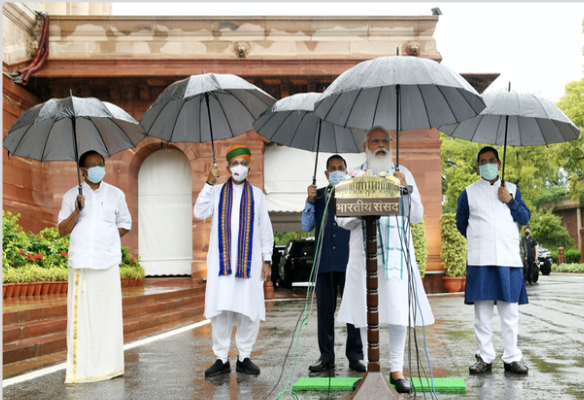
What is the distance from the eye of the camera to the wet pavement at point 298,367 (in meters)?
5.00

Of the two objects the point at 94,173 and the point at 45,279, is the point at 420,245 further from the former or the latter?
the point at 94,173

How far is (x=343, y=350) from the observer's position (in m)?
7.38

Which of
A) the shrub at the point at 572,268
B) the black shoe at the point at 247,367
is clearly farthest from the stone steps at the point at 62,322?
the shrub at the point at 572,268

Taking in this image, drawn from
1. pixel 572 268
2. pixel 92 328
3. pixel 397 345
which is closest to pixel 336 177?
pixel 397 345

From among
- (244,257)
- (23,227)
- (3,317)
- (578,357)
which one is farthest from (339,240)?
(23,227)

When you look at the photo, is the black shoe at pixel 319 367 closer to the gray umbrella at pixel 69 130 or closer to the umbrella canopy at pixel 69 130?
the gray umbrella at pixel 69 130

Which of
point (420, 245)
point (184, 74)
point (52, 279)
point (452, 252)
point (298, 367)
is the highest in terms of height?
point (184, 74)

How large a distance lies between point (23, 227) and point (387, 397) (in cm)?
1211

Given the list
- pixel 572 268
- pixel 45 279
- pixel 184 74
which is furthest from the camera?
pixel 572 268

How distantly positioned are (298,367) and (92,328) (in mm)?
2168

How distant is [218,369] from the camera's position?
5.78 meters

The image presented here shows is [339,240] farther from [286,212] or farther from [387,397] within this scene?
[286,212]

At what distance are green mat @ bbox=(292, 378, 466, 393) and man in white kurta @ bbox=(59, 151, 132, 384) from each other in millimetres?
1982

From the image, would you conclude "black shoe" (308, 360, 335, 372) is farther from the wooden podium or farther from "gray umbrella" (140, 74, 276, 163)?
"gray umbrella" (140, 74, 276, 163)
